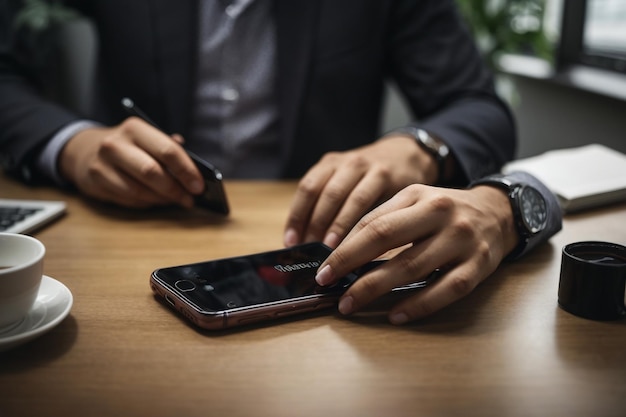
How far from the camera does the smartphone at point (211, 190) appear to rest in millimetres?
847

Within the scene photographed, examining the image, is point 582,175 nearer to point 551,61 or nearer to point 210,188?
point 210,188

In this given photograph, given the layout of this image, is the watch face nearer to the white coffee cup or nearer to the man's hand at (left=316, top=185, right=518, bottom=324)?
the man's hand at (left=316, top=185, right=518, bottom=324)

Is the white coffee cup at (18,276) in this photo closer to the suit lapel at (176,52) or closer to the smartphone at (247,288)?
the smartphone at (247,288)

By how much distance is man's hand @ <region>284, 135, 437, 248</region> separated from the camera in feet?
2.50

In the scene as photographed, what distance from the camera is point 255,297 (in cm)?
60

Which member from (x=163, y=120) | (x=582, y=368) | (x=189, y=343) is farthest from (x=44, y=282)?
(x=163, y=120)

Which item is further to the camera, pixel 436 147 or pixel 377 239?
pixel 436 147

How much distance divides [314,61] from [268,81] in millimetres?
103

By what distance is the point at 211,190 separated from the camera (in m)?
0.88

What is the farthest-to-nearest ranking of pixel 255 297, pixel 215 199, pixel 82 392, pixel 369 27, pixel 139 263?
pixel 369 27 < pixel 215 199 < pixel 139 263 < pixel 255 297 < pixel 82 392

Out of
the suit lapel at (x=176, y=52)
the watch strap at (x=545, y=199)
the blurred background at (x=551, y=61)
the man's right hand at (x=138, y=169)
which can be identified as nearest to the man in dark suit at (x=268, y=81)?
the suit lapel at (x=176, y=52)

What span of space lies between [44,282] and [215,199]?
0.99 ft

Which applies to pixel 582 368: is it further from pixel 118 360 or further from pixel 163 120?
pixel 163 120

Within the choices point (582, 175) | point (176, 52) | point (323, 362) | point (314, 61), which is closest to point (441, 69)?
point (314, 61)
